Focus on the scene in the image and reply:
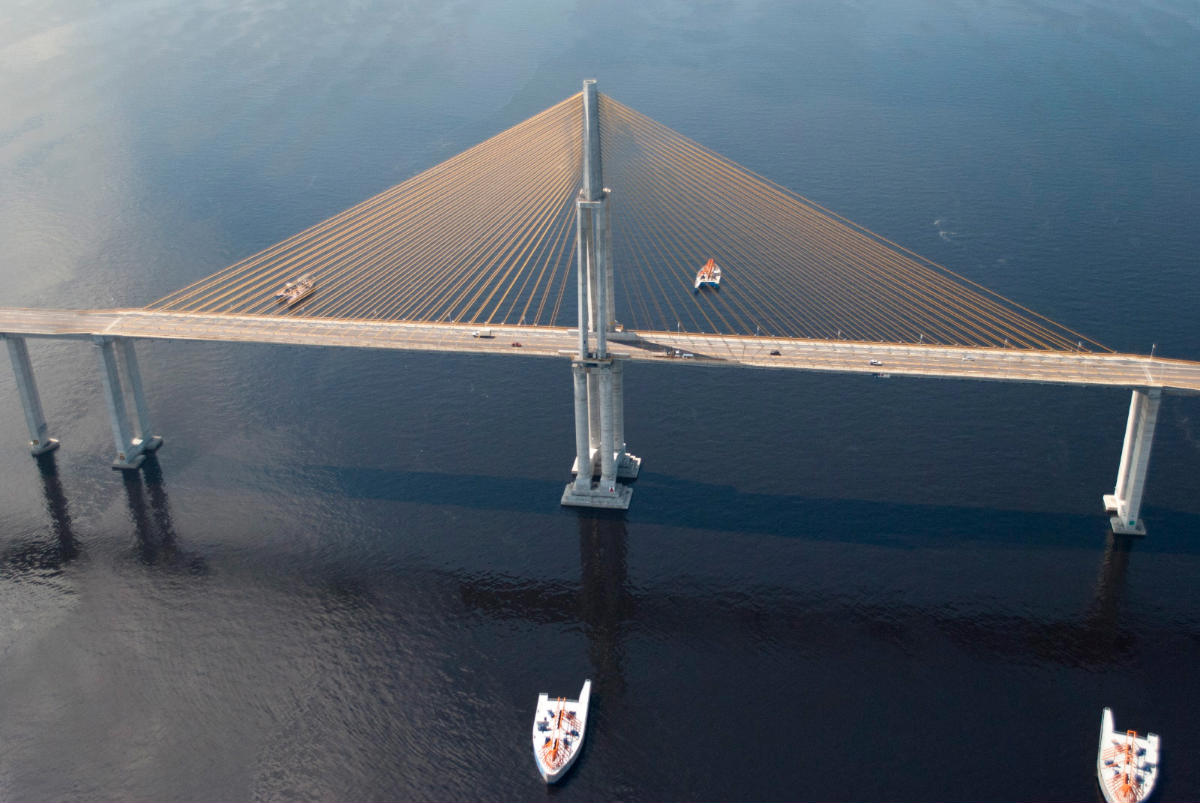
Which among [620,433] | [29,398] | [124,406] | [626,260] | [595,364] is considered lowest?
[620,433]

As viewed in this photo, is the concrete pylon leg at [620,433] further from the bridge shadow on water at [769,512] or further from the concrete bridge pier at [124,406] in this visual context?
the concrete bridge pier at [124,406]

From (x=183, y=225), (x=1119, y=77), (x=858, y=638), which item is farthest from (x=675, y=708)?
(x=1119, y=77)

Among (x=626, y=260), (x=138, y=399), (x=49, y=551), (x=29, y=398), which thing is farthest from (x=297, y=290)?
(x=49, y=551)

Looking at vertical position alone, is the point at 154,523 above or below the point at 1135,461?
below

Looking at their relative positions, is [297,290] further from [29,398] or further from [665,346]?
[665,346]

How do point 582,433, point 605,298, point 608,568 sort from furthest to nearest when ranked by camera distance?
point 582,433, point 605,298, point 608,568

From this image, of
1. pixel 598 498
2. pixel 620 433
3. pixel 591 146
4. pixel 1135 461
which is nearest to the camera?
pixel 591 146

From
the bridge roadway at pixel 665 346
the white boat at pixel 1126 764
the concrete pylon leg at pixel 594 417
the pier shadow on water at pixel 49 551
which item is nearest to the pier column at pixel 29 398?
the bridge roadway at pixel 665 346
